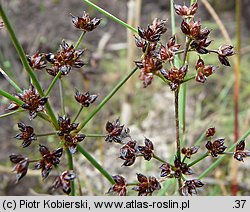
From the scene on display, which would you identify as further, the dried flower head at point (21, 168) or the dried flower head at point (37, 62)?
the dried flower head at point (37, 62)

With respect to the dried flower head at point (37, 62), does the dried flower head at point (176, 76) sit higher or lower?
lower

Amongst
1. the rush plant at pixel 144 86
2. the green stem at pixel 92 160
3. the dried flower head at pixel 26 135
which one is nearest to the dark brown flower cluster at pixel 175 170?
the rush plant at pixel 144 86

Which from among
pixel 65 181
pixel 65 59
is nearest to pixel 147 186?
pixel 65 181

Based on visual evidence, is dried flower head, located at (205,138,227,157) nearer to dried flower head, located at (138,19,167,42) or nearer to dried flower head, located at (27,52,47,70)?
dried flower head, located at (138,19,167,42)

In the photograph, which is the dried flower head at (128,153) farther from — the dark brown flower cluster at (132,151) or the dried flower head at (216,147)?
the dried flower head at (216,147)

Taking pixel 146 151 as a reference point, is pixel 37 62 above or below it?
above
